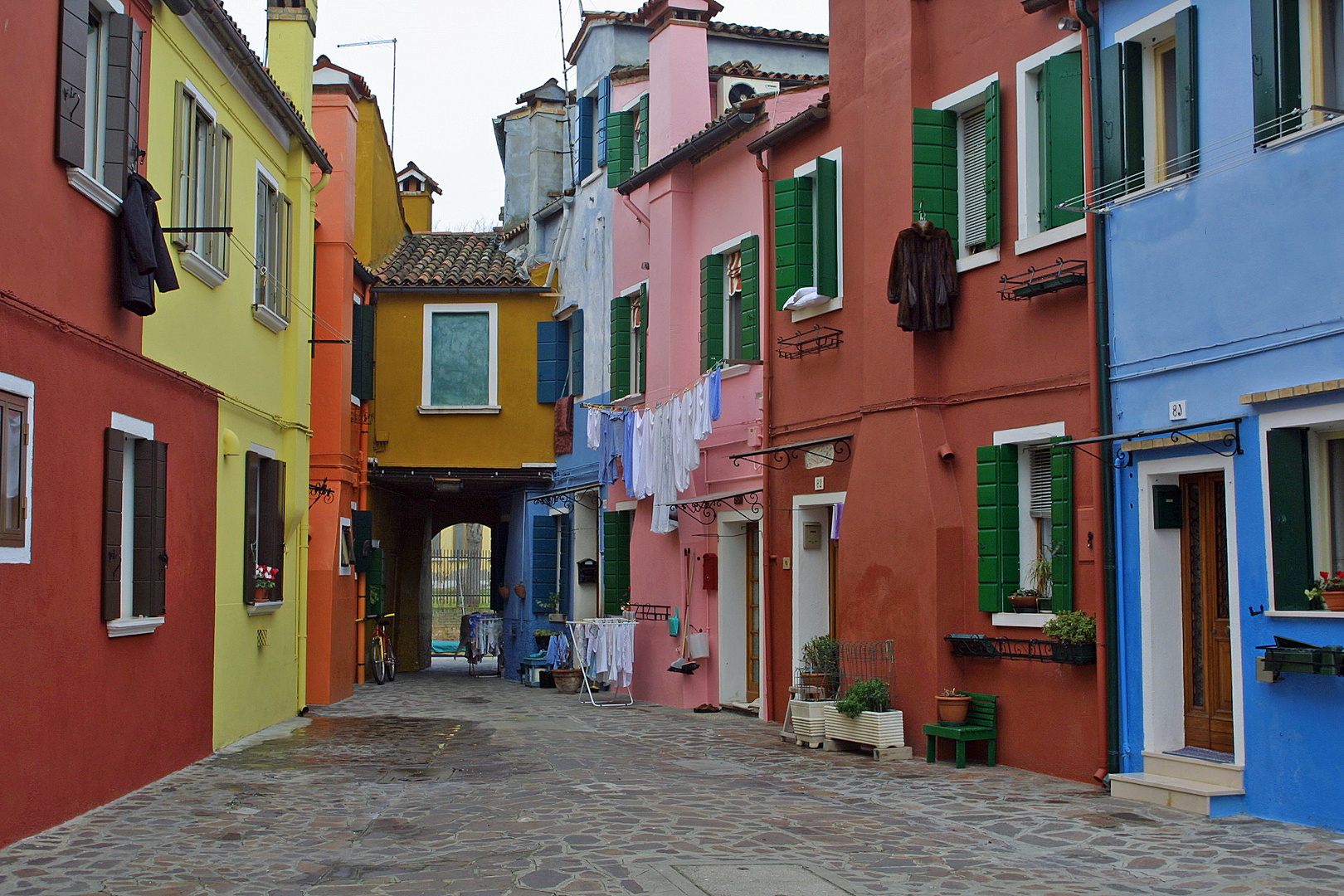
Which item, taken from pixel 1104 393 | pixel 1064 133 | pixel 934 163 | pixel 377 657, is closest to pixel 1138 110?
pixel 1064 133

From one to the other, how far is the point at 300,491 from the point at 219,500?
339 cm

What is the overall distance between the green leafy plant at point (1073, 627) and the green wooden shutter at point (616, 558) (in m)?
10.4

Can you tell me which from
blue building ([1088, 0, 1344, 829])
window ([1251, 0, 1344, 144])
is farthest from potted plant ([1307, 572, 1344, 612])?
window ([1251, 0, 1344, 144])

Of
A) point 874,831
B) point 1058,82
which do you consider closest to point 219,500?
point 874,831

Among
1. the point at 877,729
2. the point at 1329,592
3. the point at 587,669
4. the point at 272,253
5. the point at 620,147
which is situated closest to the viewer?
the point at 1329,592

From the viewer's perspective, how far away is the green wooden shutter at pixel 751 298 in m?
16.6

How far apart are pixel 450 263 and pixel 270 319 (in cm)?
1032

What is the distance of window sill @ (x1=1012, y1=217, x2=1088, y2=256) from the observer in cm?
1112

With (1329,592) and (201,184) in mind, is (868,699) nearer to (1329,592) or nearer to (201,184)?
(1329,592)

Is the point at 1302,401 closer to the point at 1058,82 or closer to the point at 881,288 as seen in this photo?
the point at 1058,82

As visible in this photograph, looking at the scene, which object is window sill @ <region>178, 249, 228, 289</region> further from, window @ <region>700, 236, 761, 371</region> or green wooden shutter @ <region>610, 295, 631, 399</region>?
green wooden shutter @ <region>610, 295, 631, 399</region>

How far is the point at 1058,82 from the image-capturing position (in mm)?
11320

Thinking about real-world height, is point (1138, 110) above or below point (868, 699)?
above

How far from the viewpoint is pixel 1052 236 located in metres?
11.4
